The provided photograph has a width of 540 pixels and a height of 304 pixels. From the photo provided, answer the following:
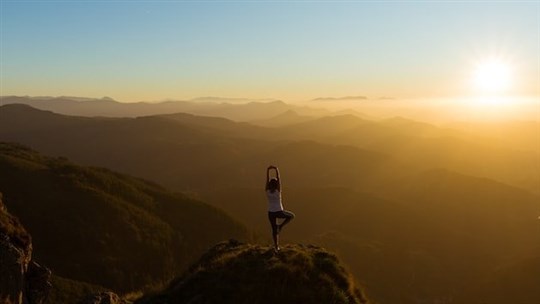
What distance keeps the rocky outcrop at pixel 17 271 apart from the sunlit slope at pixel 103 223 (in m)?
87.5

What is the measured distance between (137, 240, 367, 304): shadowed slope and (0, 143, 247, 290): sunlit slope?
94407mm

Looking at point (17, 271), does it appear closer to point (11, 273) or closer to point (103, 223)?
point (11, 273)

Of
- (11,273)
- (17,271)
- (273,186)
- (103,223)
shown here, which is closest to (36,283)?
(17,271)

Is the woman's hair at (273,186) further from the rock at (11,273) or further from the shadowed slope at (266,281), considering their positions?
the rock at (11,273)

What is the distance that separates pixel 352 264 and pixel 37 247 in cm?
9193

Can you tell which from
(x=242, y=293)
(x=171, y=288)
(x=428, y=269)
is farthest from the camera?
(x=428, y=269)

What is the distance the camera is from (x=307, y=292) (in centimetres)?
1648

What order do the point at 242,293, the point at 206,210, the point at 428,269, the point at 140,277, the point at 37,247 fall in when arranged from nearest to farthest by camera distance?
the point at 242,293, the point at 37,247, the point at 140,277, the point at 206,210, the point at 428,269

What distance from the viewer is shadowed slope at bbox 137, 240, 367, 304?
53.6 ft

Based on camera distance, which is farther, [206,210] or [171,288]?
[206,210]

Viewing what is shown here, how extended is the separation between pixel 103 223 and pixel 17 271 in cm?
10944

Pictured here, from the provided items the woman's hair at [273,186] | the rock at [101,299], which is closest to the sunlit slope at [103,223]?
the rock at [101,299]

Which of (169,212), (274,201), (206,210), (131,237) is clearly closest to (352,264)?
(206,210)

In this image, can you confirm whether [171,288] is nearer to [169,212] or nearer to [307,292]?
[307,292]
